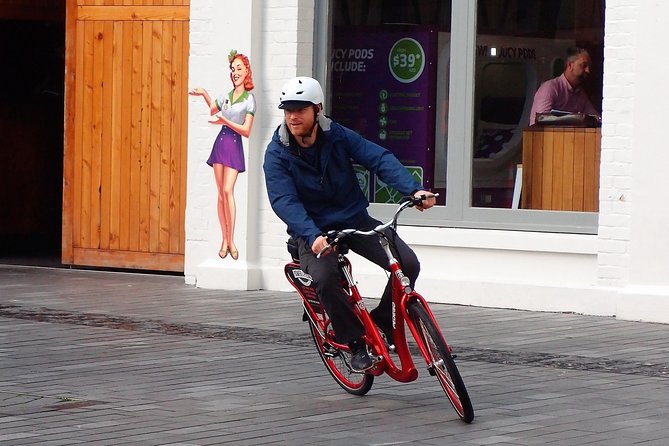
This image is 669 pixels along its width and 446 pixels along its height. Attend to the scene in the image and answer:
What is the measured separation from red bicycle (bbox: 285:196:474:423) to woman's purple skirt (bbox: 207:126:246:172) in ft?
16.9

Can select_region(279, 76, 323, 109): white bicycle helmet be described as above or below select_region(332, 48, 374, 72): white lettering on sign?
below

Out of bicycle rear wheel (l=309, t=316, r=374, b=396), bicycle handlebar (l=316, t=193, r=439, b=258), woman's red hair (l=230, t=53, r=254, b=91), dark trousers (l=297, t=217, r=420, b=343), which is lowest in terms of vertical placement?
bicycle rear wheel (l=309, t=316, r=374, b=396)

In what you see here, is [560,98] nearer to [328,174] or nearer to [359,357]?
[328,174]

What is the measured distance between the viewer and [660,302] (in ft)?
36.3

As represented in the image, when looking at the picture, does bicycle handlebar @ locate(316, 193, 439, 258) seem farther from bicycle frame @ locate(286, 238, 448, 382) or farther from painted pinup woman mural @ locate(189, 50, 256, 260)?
painted pinup woman mural @ locate(189, 50, 256, 260)

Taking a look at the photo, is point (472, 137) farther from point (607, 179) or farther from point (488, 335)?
point (488, 335)

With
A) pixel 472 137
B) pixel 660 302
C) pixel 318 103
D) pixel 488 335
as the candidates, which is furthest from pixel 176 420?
pixel 472 137

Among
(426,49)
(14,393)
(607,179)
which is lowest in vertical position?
(14,393)

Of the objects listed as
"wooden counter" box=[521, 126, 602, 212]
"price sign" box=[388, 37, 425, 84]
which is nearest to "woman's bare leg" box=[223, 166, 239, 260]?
"price sign" box=[388, 37, 425, 84]

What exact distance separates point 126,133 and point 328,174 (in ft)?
21.8

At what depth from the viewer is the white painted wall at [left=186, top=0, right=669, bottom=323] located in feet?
36.8

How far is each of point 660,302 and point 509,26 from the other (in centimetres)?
273

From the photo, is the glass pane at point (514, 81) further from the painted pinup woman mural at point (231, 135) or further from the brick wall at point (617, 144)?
the painted pinup woman mural at point (231, 135)

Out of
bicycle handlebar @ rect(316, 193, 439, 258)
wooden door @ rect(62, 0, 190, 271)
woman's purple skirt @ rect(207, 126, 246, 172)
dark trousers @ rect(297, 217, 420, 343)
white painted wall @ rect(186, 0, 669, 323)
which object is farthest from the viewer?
wooden door @ rect(62, 0, 190, 271)
